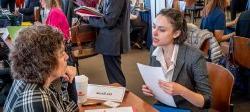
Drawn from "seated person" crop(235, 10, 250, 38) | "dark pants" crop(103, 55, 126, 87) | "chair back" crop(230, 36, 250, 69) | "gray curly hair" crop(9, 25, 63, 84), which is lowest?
"dark pants" crop(103, 55, 126, 87)

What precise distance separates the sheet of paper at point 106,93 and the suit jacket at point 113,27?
1.41 meters

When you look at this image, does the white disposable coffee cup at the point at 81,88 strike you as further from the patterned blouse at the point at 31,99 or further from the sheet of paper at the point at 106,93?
the patterned blouse at the point at 31,99

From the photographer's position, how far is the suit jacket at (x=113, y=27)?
129 inches

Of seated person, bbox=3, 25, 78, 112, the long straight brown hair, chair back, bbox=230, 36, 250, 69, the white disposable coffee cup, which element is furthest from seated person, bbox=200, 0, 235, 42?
seated person, bbox=3, 25, 78, 112

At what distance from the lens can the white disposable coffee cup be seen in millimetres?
1797

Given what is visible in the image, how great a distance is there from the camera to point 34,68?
50.0 inches

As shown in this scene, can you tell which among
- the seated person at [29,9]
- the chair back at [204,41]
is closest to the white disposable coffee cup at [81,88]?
the chair back at [204,41]

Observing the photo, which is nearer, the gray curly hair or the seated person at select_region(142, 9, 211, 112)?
the gray curly hair

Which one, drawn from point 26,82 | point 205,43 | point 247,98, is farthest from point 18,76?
point 247,98

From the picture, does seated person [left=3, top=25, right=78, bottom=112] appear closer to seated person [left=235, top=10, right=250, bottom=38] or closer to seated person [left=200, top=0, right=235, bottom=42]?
seated person [left=200, top=0, right=235, bottom=42]

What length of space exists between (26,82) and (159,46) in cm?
94

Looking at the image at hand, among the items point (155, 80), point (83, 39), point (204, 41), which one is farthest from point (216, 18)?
point (155, 80)

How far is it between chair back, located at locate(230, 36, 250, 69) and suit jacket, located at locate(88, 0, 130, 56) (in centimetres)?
106

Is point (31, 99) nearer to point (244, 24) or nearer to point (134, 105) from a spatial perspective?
point (134, 105)
